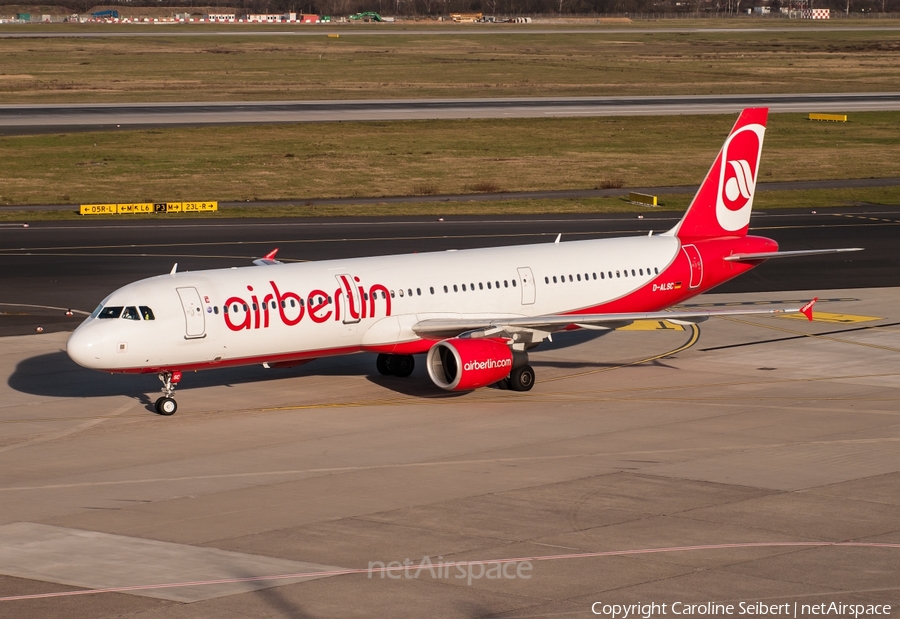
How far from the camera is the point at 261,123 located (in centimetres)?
11750

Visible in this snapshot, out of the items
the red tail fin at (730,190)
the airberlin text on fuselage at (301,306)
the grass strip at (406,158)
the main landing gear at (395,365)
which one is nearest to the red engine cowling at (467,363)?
the airberlin text on fuselage at (301,306)

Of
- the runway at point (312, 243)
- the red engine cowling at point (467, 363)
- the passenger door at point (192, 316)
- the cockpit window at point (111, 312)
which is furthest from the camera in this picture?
the runway at point (312, 243)

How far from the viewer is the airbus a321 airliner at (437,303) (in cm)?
3578

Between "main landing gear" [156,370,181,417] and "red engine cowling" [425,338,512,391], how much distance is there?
7.85m

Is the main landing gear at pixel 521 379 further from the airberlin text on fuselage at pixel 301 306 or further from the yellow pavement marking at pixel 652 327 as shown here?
the yellow pavement marking at pixel 652 327

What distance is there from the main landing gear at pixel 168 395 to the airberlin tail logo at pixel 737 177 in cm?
2130

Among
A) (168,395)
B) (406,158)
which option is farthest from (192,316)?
(406,158)

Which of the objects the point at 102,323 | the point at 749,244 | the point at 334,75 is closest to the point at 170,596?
the point at 102,323

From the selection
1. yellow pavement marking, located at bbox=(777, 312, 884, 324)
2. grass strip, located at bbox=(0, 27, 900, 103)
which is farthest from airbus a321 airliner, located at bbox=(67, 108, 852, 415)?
grass strip, located at bbox=(0, 27, 900, 103)

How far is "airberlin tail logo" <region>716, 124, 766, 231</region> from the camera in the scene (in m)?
46.0

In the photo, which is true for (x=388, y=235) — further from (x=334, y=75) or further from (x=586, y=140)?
(x=334, y=75)

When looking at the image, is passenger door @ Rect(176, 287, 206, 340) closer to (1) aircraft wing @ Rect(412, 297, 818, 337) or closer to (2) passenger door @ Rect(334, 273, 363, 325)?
(2) passenger door @ Rect(334, 273, 363, 325)

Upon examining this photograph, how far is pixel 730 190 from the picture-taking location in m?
46.2

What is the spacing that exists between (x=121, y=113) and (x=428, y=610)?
11387 centimetres
